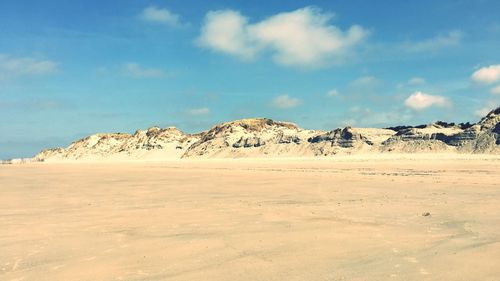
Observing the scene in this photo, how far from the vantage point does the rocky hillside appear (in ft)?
183

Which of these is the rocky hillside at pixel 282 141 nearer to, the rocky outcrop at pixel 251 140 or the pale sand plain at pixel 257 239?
the rocky outcrop at pixel 251 140

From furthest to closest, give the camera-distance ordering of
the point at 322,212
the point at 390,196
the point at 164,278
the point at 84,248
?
1. the point at 390,196
2. the point at 322,212
3. the point at 84,248
4. the point at 164,278

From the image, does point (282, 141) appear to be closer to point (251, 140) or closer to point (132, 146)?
point (251, 140)

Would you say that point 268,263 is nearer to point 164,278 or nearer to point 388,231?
point 164,278

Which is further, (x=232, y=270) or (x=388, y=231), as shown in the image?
(x=388, y=231)

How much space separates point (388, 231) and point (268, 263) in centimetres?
313

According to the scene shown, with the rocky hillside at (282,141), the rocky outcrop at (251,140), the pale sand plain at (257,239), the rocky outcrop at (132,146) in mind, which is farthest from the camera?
the rocky outcrop at (132,146)

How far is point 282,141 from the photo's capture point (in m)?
79.3

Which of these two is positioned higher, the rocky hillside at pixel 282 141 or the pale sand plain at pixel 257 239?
the rocky hillside at pixel 282 141

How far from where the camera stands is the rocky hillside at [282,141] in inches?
2195

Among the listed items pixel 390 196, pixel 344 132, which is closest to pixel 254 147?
pixel 344 132

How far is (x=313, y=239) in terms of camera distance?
7.33 metres

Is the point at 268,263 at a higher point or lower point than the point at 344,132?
lower

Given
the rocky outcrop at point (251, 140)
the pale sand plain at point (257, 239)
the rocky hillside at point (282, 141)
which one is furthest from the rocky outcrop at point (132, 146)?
the pale sand plain at point (257, 239)
